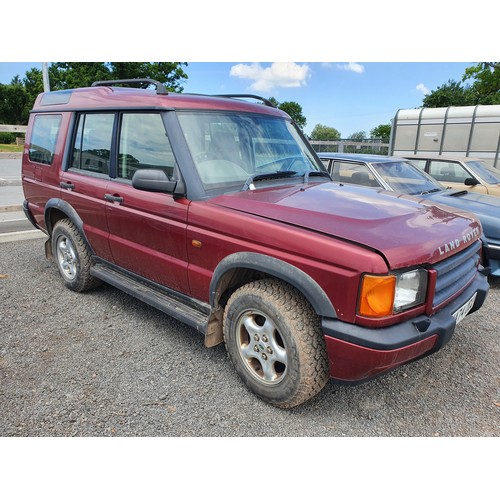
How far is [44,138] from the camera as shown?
4523 millimetres

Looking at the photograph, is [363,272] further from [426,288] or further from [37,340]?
[37,340]

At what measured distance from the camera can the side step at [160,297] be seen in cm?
292

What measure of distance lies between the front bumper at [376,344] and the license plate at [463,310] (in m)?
0.20

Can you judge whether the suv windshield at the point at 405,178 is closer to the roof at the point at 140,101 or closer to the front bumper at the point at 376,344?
the roof at the point at 140,101

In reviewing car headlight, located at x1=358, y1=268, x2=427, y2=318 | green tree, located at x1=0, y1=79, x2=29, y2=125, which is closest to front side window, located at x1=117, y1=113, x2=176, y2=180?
car headlight, located at x1=358, y1=268, x2=427, y2=318

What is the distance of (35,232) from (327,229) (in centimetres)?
644

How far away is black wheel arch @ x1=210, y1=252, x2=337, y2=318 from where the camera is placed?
7.13ft

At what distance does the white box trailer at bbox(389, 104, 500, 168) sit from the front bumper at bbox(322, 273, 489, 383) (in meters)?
9.78

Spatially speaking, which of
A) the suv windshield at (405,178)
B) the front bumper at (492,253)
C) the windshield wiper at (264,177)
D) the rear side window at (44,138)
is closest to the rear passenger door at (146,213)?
the windshield wiper at (264,177)

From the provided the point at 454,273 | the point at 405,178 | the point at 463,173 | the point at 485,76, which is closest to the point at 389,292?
the point at 454,273

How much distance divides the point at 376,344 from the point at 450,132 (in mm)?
10857

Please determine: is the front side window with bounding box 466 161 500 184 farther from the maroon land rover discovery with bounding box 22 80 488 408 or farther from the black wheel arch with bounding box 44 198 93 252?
the black wheel arch with bounding box 44 198 93 252

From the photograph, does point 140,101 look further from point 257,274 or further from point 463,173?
point 463,173

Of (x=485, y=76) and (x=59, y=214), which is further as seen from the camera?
(x=485, y=76)
